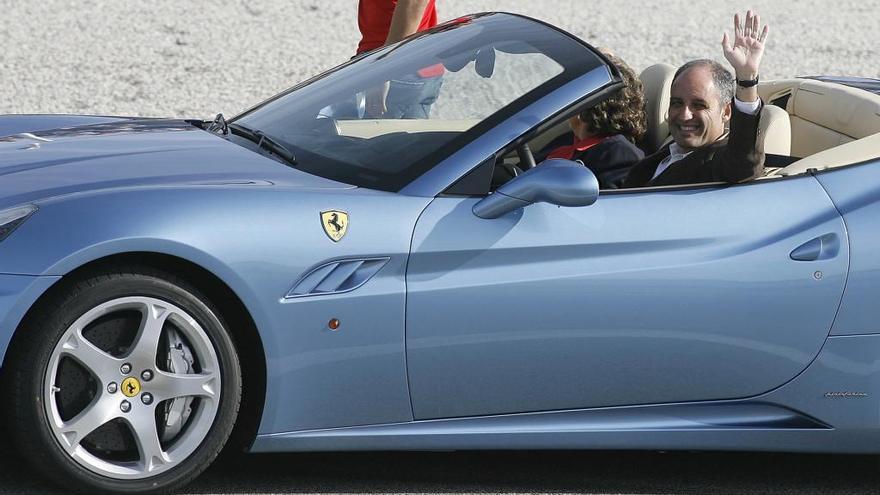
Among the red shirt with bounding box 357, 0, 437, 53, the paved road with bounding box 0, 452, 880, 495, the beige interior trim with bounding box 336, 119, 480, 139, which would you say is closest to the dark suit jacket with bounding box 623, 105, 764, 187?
the beige interior trim with bounding box 336, 119, 480, 139

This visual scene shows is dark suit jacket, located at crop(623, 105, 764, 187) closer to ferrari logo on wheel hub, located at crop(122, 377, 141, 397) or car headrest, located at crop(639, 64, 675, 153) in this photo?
car headrest, located at crop(639, 64, 675, 153)

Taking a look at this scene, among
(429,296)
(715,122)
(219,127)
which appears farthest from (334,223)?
(715,122)

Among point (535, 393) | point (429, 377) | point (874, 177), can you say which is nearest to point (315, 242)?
point (429, 377)

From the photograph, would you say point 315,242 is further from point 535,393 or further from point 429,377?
point 535,393

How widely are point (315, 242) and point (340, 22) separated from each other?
998 centimetres

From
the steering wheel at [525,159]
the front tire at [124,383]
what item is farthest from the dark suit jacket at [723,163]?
the front tire at [124,383]

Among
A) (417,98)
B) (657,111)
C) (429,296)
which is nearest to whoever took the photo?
(429,296)

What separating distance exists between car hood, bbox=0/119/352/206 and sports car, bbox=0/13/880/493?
0.6 inches

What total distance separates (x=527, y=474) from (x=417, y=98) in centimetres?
121

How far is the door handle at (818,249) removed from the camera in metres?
4.26

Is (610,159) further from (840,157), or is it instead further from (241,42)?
(241,42)

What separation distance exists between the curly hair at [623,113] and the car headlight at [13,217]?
1.89 m

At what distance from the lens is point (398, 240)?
3.98m

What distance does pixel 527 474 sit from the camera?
4.53 metres
